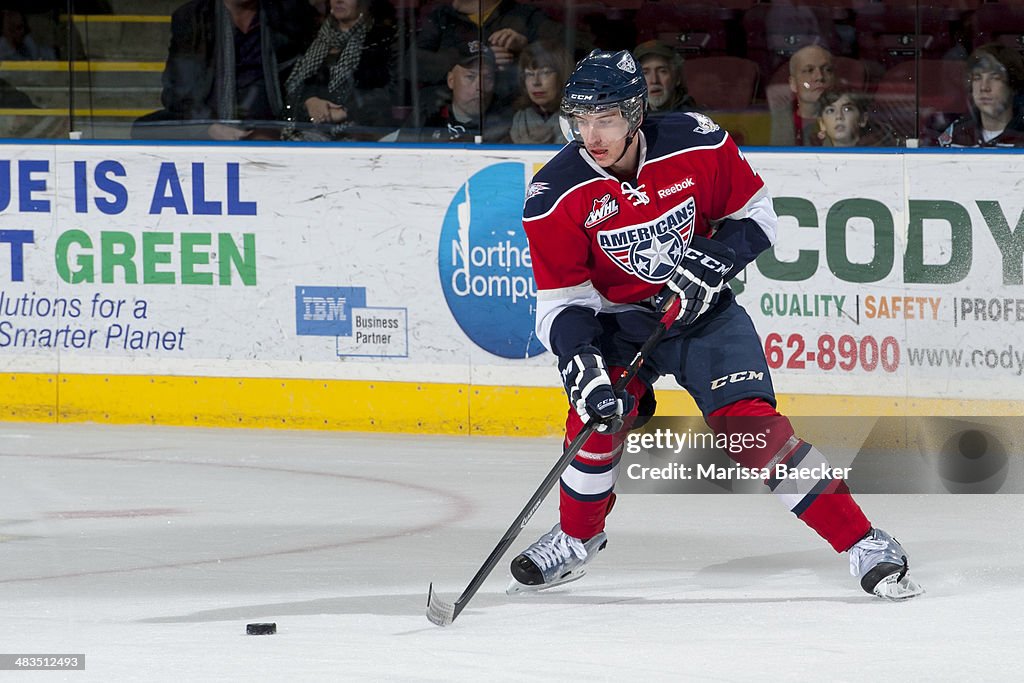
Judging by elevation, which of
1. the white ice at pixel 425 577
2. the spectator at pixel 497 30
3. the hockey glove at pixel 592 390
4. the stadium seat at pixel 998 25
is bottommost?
the white ice at pixel 425 577

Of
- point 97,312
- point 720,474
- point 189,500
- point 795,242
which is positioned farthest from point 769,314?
point 97,312

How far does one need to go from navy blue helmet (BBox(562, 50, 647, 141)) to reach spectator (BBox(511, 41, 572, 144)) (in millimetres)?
2365

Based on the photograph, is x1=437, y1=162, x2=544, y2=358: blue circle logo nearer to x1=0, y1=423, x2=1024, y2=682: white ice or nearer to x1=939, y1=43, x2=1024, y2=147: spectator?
x1=0, y1=423, x2=1024, y2=682: white ice

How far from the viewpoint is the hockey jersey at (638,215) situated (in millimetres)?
3760

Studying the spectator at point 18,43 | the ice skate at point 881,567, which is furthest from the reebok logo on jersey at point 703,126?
the spectator at point 18,43

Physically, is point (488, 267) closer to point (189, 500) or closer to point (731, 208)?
point (189, 500)

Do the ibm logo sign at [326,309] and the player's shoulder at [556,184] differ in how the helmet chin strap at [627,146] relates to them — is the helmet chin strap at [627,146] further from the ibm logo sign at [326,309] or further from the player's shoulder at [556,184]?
the ibm logo sign at [326,309]

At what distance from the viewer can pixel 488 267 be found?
6.10 metres

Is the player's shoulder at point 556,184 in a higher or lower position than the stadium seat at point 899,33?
lower

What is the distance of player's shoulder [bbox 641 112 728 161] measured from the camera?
3.81 meters

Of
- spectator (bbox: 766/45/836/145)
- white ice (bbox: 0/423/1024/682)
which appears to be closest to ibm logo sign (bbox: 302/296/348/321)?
white ice (bbox: 0/423/1024/682)

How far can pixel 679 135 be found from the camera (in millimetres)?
3840

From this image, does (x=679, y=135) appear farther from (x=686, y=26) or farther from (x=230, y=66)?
(x=230, y=66)

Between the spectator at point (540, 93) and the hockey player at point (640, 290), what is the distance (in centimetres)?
224
